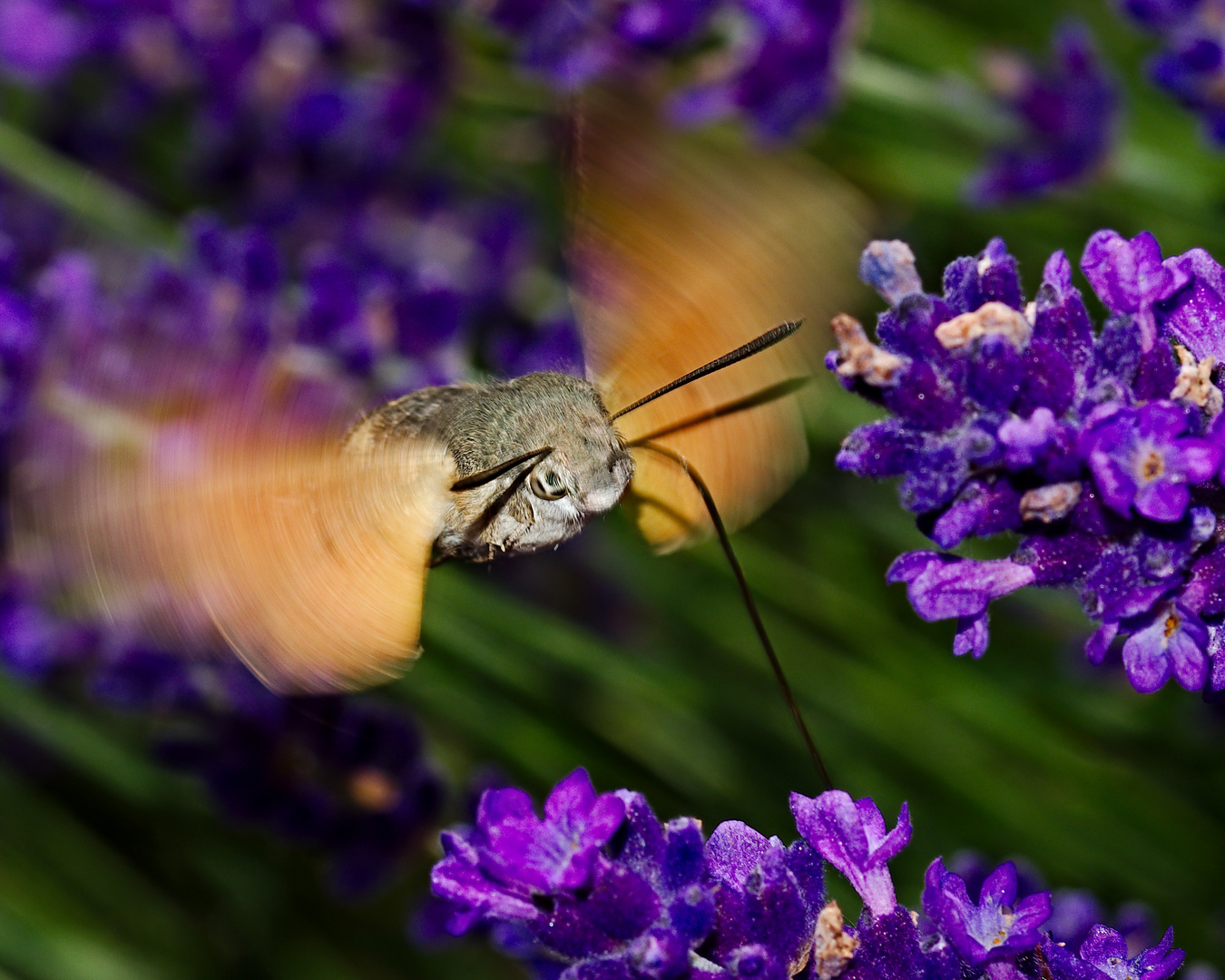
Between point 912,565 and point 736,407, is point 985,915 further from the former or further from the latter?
point 736,407

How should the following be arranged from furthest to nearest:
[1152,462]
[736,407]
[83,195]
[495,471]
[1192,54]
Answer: [83,195], [1192,54], [736,407], [495,471], [1152,462]

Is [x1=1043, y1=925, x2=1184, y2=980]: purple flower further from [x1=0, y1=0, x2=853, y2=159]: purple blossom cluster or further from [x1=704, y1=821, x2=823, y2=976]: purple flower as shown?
[x1=0, y1=0, x2=853, y2=159]: purple blossom cluster

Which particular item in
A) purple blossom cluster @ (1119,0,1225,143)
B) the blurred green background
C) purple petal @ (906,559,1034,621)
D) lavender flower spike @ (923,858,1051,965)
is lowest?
the blurred green background

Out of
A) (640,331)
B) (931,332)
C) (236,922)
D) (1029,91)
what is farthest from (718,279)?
(236,922)

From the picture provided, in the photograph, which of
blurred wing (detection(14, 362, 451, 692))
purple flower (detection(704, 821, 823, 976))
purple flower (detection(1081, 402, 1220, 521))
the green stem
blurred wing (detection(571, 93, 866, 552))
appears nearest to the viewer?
purple flower (detection(1081, 402, 1220, 521))

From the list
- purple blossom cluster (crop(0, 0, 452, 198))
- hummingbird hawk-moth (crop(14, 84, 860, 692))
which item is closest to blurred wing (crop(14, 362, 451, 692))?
hummingbird hawk-moth (crop(14, 84, 860, 692))

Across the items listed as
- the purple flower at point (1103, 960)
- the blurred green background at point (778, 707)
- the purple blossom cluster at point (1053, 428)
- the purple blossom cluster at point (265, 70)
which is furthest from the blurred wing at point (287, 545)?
the purple blossom cluster at point (265, 70)

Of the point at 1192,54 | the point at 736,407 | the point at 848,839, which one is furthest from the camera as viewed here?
the point at 1192,54

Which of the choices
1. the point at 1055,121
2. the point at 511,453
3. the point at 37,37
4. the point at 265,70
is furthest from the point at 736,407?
the point at 37,37
